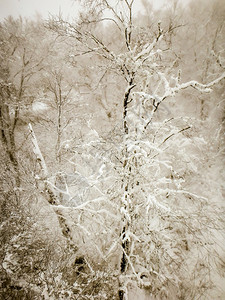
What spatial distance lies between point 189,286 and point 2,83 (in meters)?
Answer: 11.9

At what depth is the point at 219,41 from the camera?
1139 cm

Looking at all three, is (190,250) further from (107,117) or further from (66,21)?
(107,117)

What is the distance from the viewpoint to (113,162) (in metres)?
4.48

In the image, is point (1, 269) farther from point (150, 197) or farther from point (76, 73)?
point (76, 73)

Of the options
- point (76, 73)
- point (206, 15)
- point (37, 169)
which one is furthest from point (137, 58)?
point (206, 15)

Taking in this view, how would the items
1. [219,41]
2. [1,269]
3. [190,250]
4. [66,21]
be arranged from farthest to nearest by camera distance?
[219,41], [190,250], [1,269], [66,21]

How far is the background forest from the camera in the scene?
11.1ft

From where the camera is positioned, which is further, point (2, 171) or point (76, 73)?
point (76, 73)

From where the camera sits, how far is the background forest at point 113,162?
337 centimetres

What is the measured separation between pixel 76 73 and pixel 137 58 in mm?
9840

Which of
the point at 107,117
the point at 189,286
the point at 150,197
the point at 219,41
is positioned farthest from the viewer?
the point at 107,117

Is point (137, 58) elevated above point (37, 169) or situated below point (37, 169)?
above

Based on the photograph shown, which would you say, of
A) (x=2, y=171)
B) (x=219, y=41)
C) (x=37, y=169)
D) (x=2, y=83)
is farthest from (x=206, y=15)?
(x=2, y=171)

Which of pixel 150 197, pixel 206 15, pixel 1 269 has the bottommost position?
pixel 1 269
